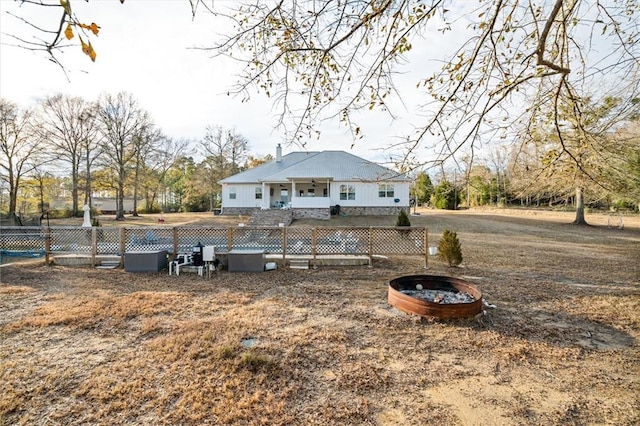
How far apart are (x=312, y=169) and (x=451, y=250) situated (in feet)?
51.1

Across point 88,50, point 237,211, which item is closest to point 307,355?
point 88,50

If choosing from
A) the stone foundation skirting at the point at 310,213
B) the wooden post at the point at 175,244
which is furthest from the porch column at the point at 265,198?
the wooden post at the point at 175,244

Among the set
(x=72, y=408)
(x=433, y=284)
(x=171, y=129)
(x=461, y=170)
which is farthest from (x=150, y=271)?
(x=171, y=129)

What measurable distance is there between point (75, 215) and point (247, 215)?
52.8 ft

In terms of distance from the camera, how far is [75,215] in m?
26.8

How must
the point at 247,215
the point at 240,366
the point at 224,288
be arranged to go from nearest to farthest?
1. the point at 240,366
2. the point at 224,288
3. the point at 247,215

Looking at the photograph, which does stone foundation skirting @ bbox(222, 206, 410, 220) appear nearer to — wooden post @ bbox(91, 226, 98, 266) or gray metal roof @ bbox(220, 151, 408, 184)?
gray metal roof @ bbox(220, 151, 408, 184)

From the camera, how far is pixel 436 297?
217 inches

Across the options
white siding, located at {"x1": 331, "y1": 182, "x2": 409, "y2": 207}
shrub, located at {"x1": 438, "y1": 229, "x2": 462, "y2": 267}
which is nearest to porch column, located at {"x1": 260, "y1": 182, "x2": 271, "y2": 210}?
white siding, located at {"x1": 331, "y1": 182, "x2": 409, "y2": 207}

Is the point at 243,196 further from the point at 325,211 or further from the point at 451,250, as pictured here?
the point at 451,250

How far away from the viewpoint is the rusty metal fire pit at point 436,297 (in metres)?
4.83

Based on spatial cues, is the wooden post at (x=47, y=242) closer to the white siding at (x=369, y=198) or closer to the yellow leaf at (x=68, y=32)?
the yellow leaf at (x=68, y=32)

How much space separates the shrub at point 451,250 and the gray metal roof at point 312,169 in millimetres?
10992

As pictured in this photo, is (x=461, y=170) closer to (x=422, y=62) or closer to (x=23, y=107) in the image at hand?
(x=422, y=62)
